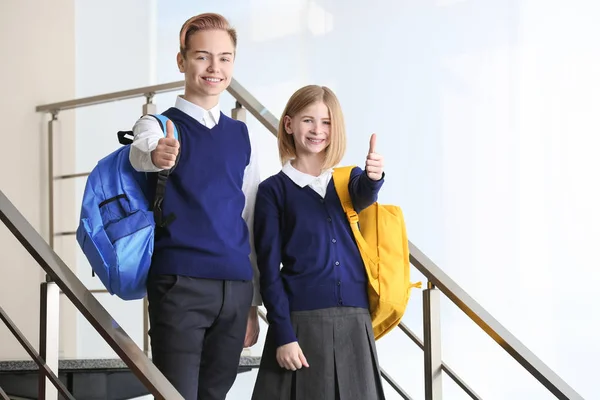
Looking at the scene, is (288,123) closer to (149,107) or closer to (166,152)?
(166,152)

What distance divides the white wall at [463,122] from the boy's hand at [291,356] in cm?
281

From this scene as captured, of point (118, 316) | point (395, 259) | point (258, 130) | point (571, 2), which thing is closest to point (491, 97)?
A: point (571, 2)

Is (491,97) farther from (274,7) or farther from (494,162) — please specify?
(274,7)

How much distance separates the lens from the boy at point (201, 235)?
61.1 inches

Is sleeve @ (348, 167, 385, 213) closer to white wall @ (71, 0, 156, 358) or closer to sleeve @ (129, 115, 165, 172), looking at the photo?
sleeve @ (129, 115, 165, 172)

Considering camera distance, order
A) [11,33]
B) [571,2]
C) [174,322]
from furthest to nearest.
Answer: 1. [571,2]
2. [11,33]
3. [174,322]

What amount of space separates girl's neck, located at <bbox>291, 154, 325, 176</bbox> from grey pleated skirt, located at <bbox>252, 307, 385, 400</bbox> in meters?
0.31

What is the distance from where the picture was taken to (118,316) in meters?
4.57

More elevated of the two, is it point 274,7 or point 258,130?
point 274,7

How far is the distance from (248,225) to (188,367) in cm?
35

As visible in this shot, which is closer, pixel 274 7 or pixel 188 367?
pixel 188 367

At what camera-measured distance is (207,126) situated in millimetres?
1702

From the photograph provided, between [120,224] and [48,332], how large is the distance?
25 cm

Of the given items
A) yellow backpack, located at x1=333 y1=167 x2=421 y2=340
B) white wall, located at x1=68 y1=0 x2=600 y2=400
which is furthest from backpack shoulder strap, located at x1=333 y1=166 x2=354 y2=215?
white wall, located at x1=68 y1=0 x2=600 y2=400
